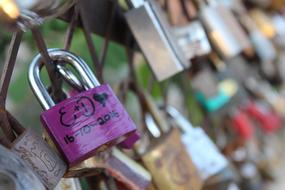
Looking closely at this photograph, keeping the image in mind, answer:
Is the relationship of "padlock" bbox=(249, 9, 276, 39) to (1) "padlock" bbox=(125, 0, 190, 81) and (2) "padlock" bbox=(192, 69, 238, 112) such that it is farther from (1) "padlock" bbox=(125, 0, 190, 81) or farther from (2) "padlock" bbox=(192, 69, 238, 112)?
(1) "padlock" bbox=(125, 0, 190, 81)

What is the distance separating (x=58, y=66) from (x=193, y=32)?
0.45 meters

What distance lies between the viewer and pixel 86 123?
623 mm

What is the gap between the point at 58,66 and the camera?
70cm

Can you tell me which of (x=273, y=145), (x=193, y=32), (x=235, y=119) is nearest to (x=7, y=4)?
(x=193, y=32)

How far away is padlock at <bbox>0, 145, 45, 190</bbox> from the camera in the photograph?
1.63 ft

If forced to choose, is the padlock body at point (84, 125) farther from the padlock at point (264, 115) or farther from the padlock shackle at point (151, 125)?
the padlock at point (264, 115)

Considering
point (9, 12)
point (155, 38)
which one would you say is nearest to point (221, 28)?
point (155, 38)

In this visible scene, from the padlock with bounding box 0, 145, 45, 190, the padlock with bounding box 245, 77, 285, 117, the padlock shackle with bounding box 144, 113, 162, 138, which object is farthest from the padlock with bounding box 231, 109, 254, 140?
the padlock with bounding box 0, 145, 45, 190

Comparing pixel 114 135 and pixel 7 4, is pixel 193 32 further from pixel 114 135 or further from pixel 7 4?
pixel 7 4

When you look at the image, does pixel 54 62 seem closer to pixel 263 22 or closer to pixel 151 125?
pixel 151 125

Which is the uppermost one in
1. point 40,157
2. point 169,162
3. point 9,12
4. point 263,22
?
point 9,12

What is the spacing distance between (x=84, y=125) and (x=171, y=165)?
287mm

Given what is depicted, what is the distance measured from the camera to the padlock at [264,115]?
184cm

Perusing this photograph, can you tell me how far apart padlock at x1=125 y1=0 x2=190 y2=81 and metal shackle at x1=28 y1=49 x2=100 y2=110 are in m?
0.16
